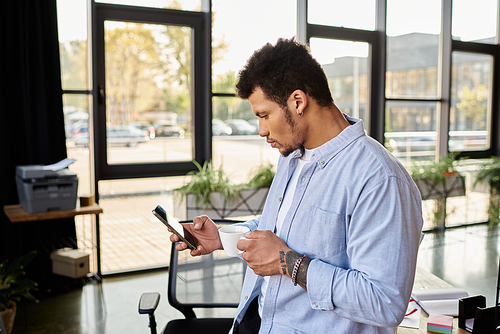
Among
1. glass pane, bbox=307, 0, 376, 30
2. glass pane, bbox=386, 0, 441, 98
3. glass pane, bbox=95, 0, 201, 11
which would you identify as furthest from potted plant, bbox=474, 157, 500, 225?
glass pane, bbox=95, 0, 201, 11

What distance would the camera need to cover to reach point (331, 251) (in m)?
1.15

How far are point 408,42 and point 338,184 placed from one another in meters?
4.59

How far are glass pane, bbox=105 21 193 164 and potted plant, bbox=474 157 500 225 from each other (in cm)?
363

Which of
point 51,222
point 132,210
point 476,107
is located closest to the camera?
point 51,222

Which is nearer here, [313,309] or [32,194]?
[313,309]

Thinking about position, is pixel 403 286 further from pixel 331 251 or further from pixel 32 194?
pixel 32 194

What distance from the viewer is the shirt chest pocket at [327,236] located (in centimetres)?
114

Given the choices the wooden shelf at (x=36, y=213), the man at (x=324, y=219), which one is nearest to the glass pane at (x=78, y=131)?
the wooden shelf at (x=36, y=213)

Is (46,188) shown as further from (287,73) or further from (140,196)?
(287,73)

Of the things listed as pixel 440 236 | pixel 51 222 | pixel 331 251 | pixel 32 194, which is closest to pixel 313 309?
pixel 331 251

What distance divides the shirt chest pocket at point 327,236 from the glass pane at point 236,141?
3.07 metres

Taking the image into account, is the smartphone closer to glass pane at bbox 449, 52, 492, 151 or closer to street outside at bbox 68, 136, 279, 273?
street outside at bbox 68, 136, 279, 273

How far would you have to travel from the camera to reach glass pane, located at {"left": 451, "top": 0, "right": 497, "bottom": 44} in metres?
5.39

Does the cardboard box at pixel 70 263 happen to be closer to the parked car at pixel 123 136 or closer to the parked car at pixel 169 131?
the parked car at pixel 123 136
